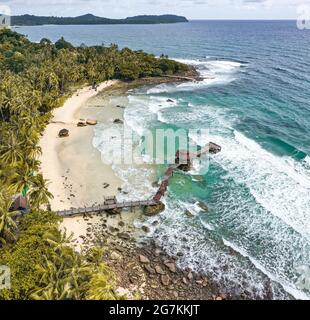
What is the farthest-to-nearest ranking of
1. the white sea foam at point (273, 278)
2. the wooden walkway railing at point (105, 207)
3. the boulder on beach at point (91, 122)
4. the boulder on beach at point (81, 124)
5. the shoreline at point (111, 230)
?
the boulder on beach at point (91, 122)
the boulder on beach at point (81, 124)
the wooden walkway railing at point (105, 207)
the shoreline at point (111, 230)
the white sea foam at point (273, 278)

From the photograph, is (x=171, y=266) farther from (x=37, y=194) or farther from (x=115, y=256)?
(x=37, y=194)

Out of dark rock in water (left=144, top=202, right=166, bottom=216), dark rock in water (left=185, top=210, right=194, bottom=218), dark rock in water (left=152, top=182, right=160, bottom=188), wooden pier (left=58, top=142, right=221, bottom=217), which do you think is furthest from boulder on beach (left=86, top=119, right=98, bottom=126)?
dark rock in water (left=185, top=210, right=194, bottom=218)

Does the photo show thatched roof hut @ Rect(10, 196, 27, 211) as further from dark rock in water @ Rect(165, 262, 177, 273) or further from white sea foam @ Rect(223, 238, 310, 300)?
white sea foam @ Rect(223, 238, 310, 300)

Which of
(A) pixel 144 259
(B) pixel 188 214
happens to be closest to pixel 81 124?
(B) pixel 188 214

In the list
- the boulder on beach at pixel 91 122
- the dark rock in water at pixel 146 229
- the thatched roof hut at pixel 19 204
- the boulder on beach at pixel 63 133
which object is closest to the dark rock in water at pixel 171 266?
the dark rock in water at pixel 146 229

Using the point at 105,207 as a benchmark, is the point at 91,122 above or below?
A: above

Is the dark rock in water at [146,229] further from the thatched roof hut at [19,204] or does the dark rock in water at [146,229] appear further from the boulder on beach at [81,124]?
the boulder on beach at [81,124]
